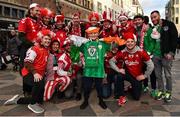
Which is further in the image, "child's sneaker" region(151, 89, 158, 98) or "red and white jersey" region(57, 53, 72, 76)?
"child's sneaker" region(151, 89, 158, 98)

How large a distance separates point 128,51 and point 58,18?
6.05ft

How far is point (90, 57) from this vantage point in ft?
22.8

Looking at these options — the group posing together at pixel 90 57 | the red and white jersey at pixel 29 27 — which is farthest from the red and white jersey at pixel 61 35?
the red and white jersey at pixel 29 27

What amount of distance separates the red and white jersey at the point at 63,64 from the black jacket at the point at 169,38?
6.51ft

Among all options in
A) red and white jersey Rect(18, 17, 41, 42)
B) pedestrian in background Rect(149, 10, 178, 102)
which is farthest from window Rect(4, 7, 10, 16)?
pedestrian in background Rect(149, 10, 178, 102)

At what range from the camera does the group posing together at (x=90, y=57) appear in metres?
6.92

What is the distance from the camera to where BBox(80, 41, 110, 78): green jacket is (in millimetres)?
6922

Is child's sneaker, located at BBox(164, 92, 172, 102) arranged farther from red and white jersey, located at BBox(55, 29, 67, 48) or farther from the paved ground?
red and white jersey, located at BBox(55, 29, 67, 48)

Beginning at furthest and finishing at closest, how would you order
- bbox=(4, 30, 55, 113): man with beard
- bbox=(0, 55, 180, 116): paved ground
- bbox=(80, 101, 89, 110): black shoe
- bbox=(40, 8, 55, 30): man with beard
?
1. bbox=(40, 8, 55, 30): man with beard
2. bbox=(80, 101, 89, 110): black shoe
3. bbox=(4, 30, 55, 113): man with beard
4. bbox=(0, 55, 180, 116): paved ground

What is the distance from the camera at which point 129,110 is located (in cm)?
667

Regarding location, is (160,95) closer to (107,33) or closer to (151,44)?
(151,44)

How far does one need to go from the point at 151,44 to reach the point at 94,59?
1.46 metres

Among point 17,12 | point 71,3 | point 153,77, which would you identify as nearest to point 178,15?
point 71,3

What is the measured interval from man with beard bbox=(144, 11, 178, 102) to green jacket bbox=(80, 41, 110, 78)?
1240 mm
